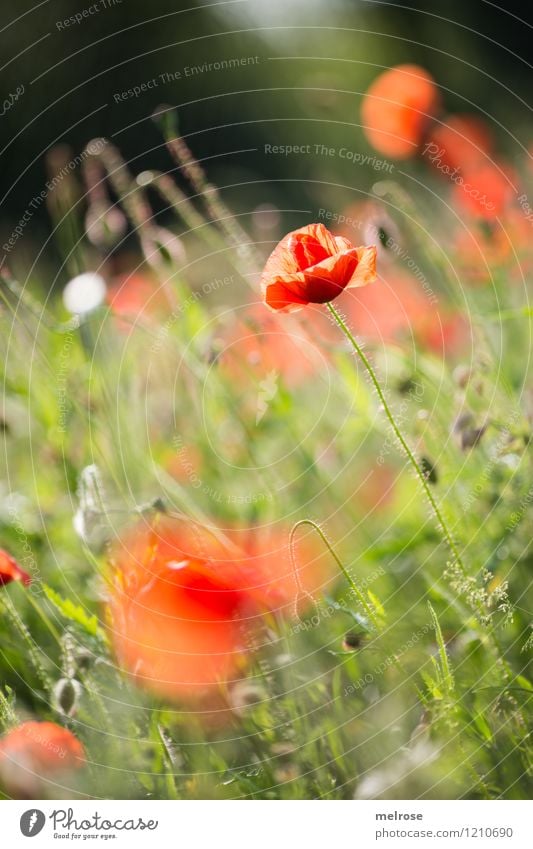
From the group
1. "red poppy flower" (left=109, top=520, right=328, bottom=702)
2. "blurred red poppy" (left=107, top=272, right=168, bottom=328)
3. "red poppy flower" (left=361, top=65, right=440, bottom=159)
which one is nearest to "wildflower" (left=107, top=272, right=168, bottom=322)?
"blurred red poppy" (left=107, top=272, right=168, bottom=328)

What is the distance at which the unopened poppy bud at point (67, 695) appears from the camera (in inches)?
17.9

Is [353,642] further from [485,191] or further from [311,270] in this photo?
[485,191]

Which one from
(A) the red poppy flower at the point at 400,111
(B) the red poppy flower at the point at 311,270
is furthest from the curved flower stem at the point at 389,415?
(A) the red poppy flower at the point at 400,111

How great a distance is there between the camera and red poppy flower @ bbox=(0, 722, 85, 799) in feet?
1.50

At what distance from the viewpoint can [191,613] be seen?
0.45 m

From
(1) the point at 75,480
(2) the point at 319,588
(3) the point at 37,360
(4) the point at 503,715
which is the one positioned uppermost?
(3) the point at 37,360

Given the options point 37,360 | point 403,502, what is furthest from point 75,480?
point 403,502

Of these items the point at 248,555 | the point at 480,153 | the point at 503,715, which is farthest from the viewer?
the point at 480,153

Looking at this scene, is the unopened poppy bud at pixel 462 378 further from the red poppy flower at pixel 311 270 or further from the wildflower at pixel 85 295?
the wildflower at pixel 85 295

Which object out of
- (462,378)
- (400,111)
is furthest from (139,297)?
(462,378)

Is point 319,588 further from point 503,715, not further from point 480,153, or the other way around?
point 480,153

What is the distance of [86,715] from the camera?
475 millimetres

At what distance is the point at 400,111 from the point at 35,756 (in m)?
0.60

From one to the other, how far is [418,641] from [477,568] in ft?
0.17
